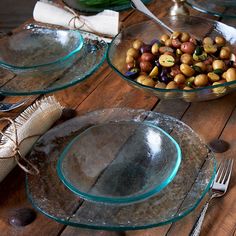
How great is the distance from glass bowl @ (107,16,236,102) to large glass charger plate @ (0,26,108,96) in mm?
35

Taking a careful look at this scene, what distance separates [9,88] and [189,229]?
436 mm

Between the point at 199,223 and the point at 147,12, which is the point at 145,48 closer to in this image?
the point at 147,12

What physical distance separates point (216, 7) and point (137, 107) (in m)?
0.39

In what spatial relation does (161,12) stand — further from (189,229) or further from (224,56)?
(189,229)

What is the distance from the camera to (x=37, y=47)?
103 centimetres

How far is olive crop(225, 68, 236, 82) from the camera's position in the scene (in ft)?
2.78

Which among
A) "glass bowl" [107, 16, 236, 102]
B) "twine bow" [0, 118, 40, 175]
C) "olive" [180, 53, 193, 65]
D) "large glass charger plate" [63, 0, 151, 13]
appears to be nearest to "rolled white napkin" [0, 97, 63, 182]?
"twine bow" [0, 118, 40, 175]

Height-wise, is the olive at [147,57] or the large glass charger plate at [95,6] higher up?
the olive at [147,57]

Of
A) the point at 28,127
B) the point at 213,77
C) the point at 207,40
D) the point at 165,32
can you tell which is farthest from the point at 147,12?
the point at 28,127

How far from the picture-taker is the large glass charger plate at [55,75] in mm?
903

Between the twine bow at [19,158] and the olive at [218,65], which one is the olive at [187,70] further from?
the twine bow at [19,158]

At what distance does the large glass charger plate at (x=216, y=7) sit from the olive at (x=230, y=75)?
28cm

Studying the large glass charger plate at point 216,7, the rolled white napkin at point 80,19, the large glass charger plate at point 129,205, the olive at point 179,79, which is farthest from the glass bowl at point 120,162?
the large glass charger plate at point 216,7

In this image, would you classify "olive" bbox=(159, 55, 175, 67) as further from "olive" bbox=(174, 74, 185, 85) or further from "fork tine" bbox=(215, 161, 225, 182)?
"fork tine" bbox=(215, 161, 225, 182)
